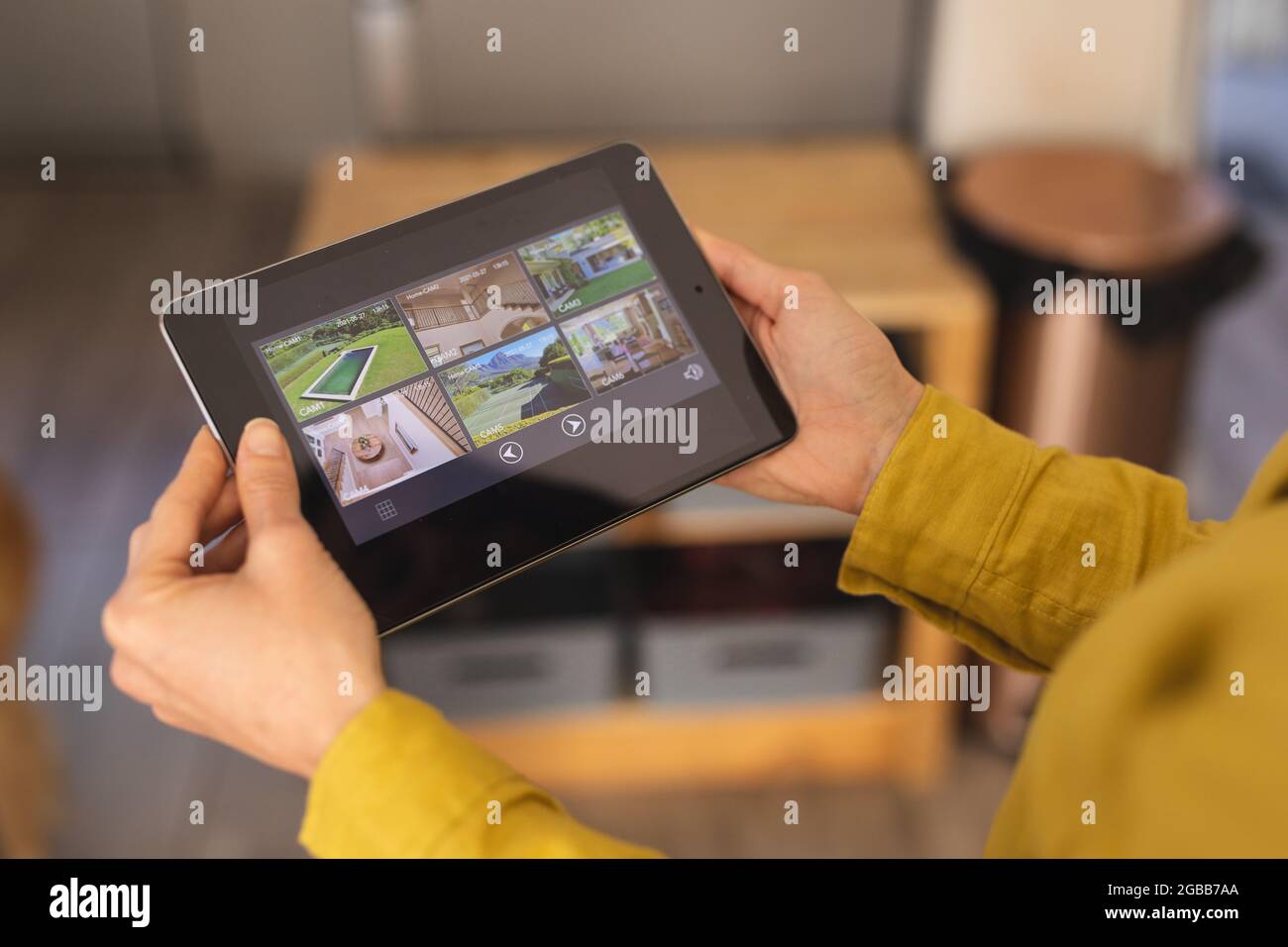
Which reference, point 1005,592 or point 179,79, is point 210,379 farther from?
point 179,79

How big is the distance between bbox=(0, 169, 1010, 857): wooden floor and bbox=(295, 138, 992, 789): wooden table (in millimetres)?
50

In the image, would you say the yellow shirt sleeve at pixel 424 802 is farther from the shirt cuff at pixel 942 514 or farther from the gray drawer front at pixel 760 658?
the gray drawer front at pixel 760 658

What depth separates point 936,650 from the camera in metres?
1.28

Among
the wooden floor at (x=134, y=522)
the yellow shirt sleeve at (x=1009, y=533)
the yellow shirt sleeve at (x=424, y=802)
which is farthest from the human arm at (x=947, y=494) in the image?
the wooden floor at (x=134, y=522)

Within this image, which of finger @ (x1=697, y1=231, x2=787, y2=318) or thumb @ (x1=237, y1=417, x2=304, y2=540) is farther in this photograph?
finger @ (x1=697, y1=231, x2=787, y2=318)

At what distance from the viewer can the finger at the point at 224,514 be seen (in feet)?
1.94

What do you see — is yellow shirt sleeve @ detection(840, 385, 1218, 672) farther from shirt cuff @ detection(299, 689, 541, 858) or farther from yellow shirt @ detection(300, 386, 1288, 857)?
shirt cuff @ detection(299, 689, 541, 858)

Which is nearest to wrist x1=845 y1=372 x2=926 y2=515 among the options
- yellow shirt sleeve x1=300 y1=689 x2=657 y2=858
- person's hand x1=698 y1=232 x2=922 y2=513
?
person's hand x1=698 y1=232 x2=922 y2=513

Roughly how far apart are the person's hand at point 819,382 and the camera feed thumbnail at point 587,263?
6cm

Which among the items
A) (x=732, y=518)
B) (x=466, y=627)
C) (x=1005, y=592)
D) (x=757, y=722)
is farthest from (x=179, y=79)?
(x=1005, y=592)

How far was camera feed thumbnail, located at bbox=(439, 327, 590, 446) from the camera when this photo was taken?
62cm

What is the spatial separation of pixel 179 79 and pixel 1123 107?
1.40 meters

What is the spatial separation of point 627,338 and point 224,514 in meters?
0.25

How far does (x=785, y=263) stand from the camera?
3.41 feet
